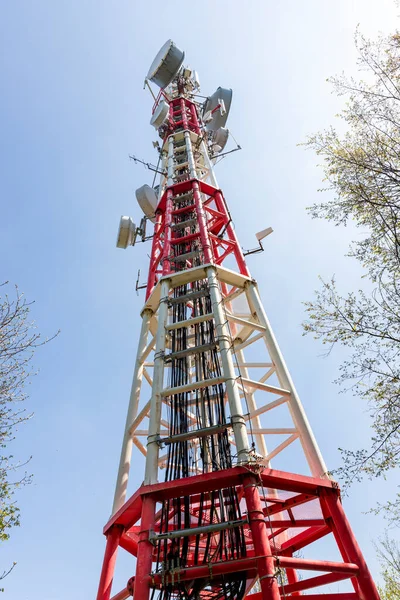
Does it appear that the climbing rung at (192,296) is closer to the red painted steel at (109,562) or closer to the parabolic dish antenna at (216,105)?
the red painted steel at (109,562)

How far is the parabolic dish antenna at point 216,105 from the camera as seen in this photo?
18.9 m

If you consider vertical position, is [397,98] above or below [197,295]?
above

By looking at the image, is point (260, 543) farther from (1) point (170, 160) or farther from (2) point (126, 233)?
(1) point (170, 160)

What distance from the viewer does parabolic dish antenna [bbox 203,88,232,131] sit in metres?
18.9

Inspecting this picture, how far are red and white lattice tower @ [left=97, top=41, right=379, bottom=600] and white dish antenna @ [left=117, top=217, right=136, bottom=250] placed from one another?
2095mm

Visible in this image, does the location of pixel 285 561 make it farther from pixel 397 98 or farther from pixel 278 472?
pixel 397 98

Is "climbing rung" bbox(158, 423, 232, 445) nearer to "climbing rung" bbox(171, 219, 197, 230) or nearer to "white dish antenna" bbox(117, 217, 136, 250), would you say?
"climbing rung" bbox(171, 219, 197, 230)

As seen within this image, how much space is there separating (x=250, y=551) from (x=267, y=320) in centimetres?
439

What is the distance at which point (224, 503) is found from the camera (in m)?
6.47

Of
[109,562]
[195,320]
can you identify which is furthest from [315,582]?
[195,320]

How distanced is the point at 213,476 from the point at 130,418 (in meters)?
2.92

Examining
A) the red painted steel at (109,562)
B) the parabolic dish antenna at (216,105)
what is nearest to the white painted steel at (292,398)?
the red painted steel at (109,562)

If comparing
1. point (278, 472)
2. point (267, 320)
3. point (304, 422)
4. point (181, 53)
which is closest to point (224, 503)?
point (278, 472)

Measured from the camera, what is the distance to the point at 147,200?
15289mm
